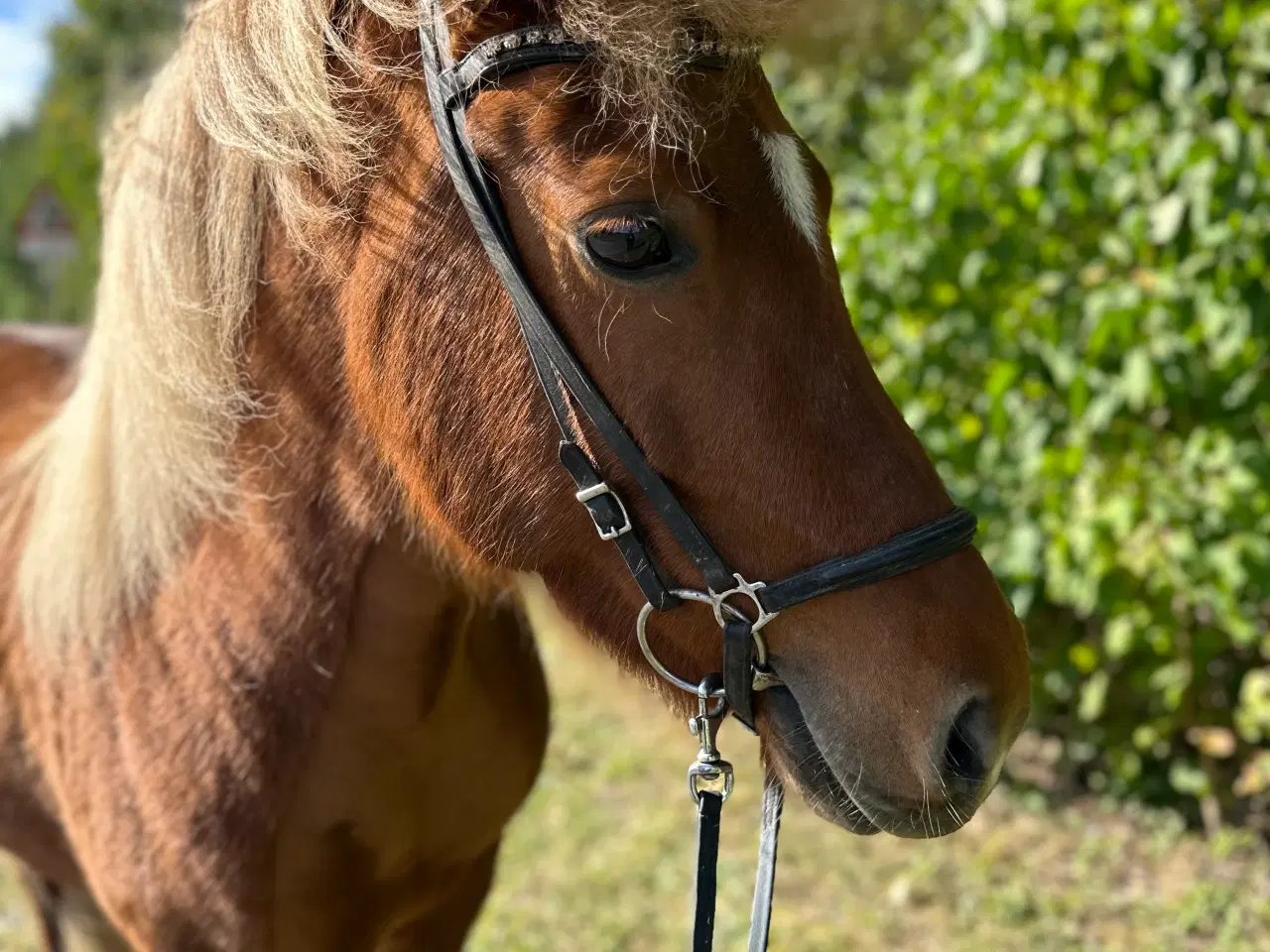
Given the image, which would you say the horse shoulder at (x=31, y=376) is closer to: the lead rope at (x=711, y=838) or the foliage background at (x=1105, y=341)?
the foliage background at (x=1105, y=341)

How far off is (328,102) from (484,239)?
0.30 m

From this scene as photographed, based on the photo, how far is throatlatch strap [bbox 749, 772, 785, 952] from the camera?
1.36 m

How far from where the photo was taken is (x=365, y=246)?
1.43m

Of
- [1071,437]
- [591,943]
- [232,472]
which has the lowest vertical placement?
[591,943]

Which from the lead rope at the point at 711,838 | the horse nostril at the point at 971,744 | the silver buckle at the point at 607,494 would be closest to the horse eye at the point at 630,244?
the silver buckle at the point at 607,494

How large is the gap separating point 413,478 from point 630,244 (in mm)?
449

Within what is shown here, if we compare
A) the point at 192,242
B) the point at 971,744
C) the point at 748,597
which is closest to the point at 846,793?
the point at 971,744

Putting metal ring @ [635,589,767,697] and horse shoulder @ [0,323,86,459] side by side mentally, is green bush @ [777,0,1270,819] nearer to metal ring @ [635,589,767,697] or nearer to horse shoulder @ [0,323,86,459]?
metal ring @ [635,589,767,697]

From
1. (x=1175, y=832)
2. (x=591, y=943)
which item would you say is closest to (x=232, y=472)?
(x=591, y=943)

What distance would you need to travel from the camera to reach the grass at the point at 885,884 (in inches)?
128

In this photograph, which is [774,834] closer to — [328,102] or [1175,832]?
[328,102]

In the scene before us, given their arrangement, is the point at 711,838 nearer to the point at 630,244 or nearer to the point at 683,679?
the point at 683,679

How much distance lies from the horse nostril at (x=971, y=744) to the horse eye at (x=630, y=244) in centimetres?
63

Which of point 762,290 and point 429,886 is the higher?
point 762,290
